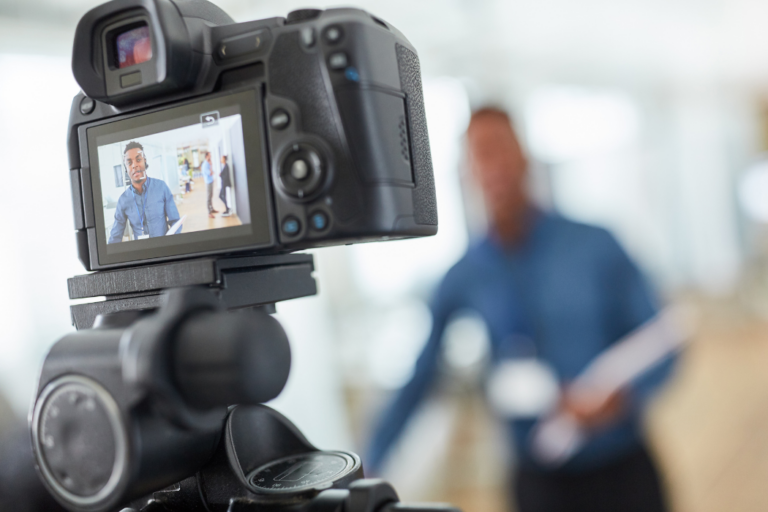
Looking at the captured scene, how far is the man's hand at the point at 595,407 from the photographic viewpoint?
1.57 metres

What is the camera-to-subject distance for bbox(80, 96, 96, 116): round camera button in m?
0.65

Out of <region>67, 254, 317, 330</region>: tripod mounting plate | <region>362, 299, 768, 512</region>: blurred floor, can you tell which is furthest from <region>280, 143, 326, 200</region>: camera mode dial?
<region>362, 299, 768, 512</region>: blurred floor

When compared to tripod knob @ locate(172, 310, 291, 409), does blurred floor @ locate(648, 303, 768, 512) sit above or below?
below

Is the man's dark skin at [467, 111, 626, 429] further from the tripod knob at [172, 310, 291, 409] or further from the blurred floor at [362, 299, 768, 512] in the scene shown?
the tripod knob at [172, 310, 291, 409]

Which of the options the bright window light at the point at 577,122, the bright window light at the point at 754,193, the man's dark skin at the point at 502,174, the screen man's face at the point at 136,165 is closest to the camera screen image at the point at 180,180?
the screen man's face at the point at 136,165

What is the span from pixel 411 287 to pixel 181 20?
9.95 feet

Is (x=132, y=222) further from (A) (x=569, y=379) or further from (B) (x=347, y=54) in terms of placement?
(A) (x=569, y=379)

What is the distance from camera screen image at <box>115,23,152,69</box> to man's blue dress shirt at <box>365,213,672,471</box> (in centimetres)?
119


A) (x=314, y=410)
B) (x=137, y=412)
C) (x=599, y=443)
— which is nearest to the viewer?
(x=137, y=412)

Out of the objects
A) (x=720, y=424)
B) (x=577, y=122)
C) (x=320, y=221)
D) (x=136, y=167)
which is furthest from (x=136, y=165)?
(x=577, y=122)

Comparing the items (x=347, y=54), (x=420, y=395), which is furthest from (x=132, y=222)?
(x=420, y=395)

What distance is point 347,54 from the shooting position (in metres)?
0.54

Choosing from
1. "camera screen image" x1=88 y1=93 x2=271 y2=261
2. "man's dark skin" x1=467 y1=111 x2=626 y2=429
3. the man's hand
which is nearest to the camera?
"camera screen image" x1=88 y1=93 x2=271 y2=261

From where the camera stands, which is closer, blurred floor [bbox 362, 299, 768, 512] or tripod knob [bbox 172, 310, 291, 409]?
tripod knob [bbox 172, 310, 291, 409]
